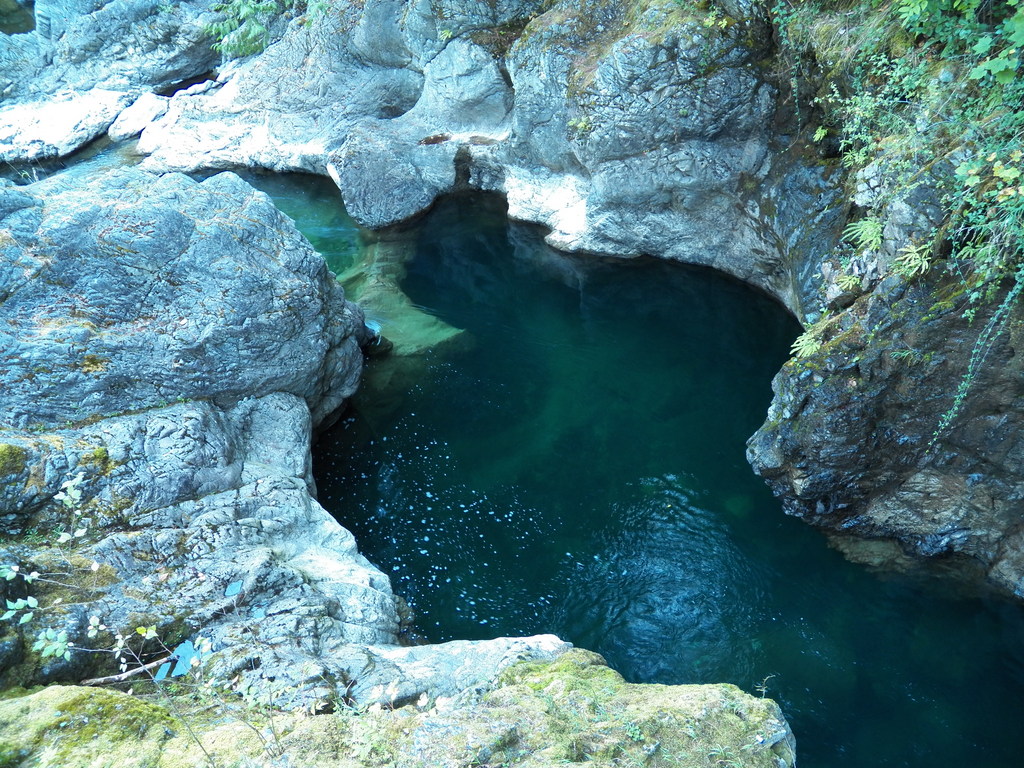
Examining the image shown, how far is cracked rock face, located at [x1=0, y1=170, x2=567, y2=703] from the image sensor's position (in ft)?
22.0

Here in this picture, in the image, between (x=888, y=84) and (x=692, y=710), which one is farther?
(x=888, y=84)

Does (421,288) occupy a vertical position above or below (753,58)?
below

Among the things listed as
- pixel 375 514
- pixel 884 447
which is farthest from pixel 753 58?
pixel 375 514

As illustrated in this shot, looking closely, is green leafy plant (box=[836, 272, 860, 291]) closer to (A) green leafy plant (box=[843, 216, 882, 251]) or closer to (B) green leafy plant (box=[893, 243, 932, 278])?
(A) green leafy plant (box=[843, 216, 882, 251])

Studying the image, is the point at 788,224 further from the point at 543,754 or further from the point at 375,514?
the point at 543,754

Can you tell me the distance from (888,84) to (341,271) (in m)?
11.3

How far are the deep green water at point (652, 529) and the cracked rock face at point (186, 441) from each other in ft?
4.55

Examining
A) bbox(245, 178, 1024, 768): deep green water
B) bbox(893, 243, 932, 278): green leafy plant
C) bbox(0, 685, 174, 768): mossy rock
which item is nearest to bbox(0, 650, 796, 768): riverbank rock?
bbox(0, 685, 174, 768): mossy rock

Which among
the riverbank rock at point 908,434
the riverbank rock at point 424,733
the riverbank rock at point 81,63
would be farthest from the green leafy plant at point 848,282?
the riverbank rock at point 81,63

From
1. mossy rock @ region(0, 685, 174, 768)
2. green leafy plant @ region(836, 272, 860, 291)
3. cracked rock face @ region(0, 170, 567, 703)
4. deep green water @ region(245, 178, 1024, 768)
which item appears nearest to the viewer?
mossy rock @ region(0, 685, 174, 768)

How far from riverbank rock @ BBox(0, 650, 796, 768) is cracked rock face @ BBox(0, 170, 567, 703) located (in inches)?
48.8

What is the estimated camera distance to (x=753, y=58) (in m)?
12.3

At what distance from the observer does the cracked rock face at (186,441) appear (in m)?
6.71

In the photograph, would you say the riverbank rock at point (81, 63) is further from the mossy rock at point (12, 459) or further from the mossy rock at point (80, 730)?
the mossy rock at point (80, 730)
